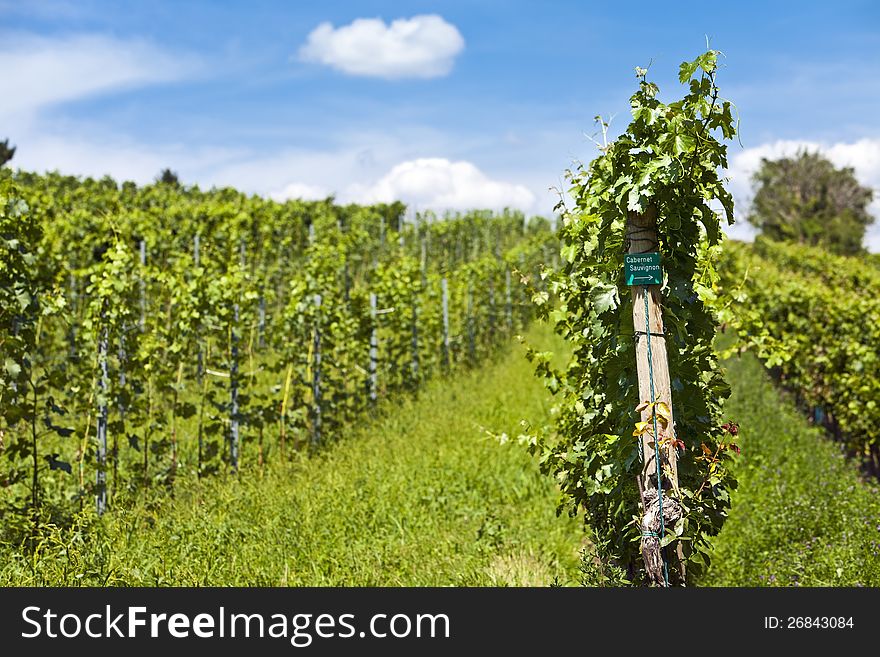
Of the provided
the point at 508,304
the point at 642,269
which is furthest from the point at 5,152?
the point at 642,269

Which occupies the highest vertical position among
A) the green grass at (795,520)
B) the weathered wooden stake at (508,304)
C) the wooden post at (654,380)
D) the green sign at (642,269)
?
the weathered wooden stake at (508,304)

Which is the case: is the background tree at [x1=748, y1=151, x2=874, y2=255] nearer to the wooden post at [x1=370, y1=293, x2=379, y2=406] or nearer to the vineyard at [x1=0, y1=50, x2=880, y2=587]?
the vineyard at [x1=0, y1=50, x2=880, y2=587]

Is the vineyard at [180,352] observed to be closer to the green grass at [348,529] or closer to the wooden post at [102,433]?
the wooden post at [102,433]

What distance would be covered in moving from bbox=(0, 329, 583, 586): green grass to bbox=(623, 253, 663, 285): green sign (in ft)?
6.22

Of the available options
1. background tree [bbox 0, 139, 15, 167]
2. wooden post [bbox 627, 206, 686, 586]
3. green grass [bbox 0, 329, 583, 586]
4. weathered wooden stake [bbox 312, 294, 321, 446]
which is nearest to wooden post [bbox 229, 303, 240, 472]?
green grass [bbox 0, 329, 583, 586]

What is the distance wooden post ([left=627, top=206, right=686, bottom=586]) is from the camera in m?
3.47

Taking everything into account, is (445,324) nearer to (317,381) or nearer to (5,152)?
(317,381)

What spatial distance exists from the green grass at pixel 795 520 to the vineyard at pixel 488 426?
→ 36 millimetres

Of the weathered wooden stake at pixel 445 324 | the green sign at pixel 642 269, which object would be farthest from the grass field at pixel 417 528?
the weathered wooden stake at pixel 445 324

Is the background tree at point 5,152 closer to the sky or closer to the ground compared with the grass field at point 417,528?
closer to the sky

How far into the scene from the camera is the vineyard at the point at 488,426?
11.8 ft

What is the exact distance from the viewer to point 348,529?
6.27m

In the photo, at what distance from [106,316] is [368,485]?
2873 mm

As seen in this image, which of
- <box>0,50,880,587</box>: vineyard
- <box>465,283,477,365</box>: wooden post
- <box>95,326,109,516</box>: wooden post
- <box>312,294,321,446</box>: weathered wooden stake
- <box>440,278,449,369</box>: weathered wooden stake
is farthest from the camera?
<box>465,283,477,365</box>: wooden post
